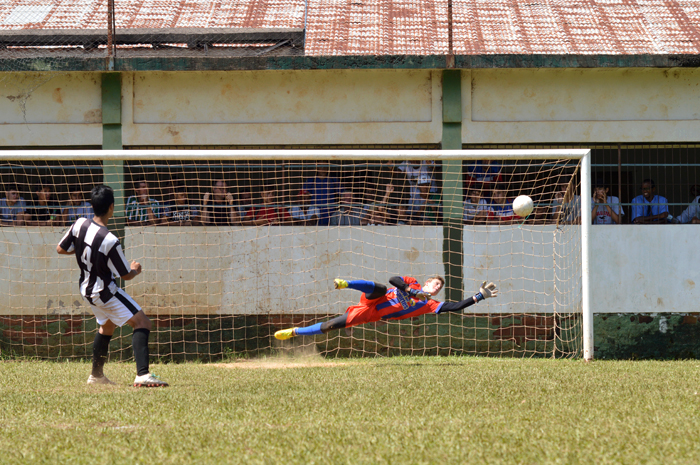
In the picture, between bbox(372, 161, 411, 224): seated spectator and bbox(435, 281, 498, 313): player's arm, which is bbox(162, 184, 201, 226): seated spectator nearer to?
bbox(372, 161, 411, 224): seated spectator

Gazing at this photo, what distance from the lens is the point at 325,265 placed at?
386 inches

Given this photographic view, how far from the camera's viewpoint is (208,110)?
32.9ft

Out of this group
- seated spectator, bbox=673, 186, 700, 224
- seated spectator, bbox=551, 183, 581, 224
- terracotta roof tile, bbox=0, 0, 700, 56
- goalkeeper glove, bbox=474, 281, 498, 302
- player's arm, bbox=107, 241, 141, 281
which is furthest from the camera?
terracotta roof tile, bbox=0, 0, 700, 56

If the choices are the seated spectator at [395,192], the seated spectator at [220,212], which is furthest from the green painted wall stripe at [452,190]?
the seated spectator at [220,212]

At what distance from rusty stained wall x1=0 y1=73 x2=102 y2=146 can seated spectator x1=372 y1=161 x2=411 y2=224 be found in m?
4.09

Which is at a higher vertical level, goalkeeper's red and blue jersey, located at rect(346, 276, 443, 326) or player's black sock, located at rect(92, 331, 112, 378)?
goalkeeper's red and blue jersey, located at rect(346, 276, 443, 326)

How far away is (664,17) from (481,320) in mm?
5636

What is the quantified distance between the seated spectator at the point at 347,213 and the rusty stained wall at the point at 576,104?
1.81 m

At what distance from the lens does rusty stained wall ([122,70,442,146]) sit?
392 inches

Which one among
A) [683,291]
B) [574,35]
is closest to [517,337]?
[683,291]

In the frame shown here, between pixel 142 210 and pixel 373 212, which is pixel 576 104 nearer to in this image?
pixel 373 212

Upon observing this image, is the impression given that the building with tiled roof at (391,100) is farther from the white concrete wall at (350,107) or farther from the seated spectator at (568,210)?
the seated spectator at (568,210)

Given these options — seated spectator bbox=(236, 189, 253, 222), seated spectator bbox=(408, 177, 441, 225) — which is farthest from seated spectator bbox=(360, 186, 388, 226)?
seated spectator bbox=(236, 189, 253, 222)

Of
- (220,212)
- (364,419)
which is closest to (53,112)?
(220,212)
